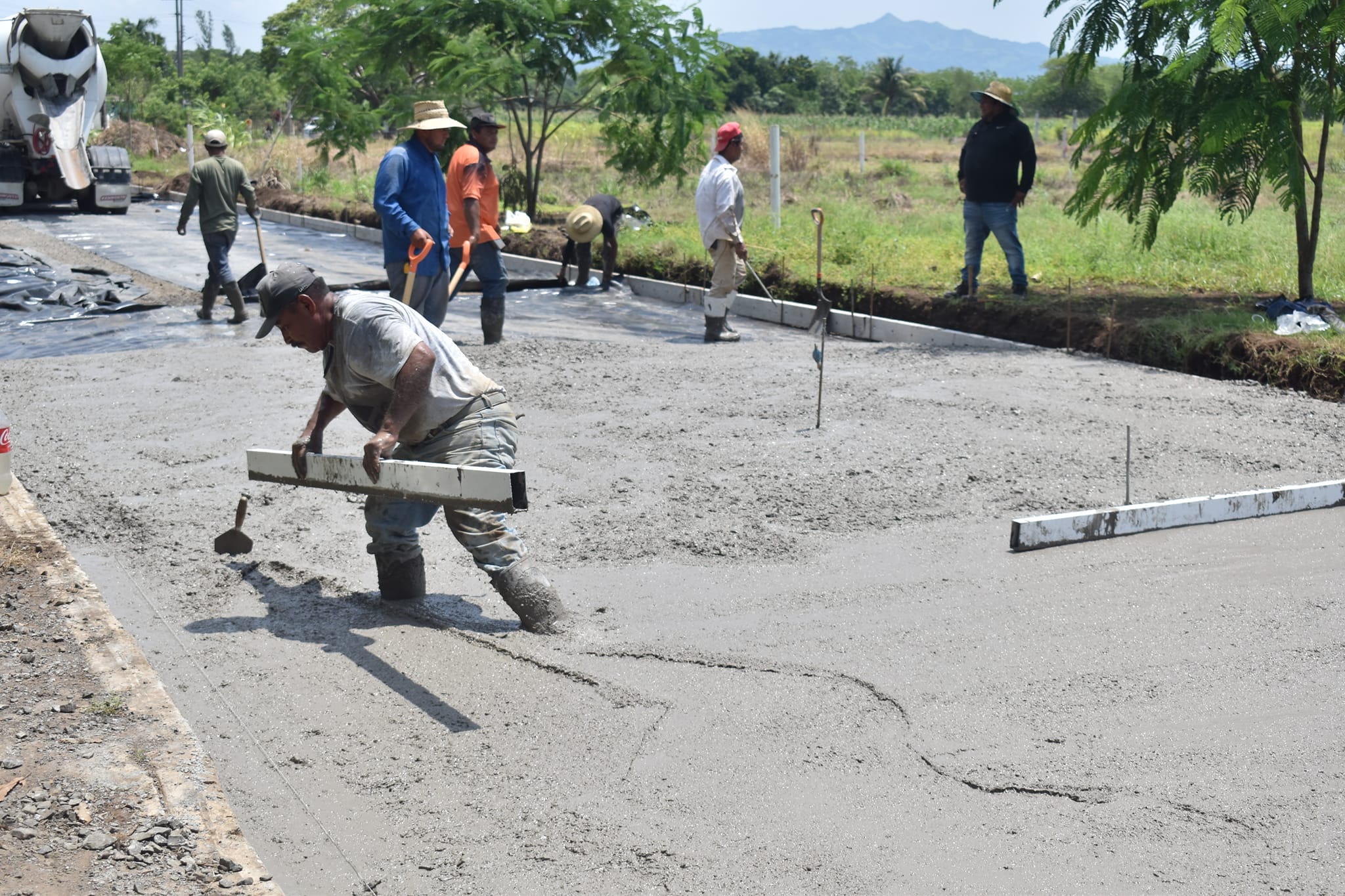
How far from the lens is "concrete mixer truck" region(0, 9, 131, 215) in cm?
1992

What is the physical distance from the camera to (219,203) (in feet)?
38.0

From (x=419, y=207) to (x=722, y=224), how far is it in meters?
2.88

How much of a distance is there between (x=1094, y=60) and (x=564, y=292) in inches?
237

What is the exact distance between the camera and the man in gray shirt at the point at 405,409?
4.46 metres

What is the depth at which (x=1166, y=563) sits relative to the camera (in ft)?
18.0

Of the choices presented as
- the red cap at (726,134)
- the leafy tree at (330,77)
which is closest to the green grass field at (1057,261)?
the leafy tree at (330,77)

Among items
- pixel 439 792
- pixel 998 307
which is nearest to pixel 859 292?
pixel 998 307

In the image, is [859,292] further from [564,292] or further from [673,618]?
[673,618]

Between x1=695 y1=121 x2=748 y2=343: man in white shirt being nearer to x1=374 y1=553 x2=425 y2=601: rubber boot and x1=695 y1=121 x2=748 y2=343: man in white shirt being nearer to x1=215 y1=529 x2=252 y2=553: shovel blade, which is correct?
x1=215 y1=529 x2=252 y2=553: shovel blade

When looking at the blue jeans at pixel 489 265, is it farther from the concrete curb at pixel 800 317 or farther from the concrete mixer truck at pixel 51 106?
the concrete mixer truck at pixel 51 106

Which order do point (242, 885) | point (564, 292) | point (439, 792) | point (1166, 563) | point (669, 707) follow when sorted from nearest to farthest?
point (242, 885), point (439, 792), point (669, 707), point (1166, 563), point (564, 292)

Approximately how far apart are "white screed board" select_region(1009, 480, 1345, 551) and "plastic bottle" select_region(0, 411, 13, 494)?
480 cm

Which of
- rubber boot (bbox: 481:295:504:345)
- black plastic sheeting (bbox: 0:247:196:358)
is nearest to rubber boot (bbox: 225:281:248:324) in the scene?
black plastic sheeting (bbox: 0:247:196:358)

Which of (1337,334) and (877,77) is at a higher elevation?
(877,77)
